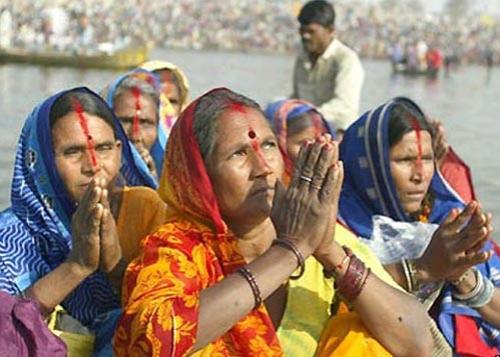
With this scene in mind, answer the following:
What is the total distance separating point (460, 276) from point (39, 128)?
132cm

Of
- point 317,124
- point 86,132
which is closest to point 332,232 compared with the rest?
point 86,132

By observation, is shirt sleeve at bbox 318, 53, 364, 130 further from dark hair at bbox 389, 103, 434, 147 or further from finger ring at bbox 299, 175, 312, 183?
finger ring at bbox 299, 175, 312, 183

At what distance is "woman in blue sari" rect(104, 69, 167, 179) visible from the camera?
477 centimetres

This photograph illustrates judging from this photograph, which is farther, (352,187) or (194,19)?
(194,19)

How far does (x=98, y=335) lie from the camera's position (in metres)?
2.83

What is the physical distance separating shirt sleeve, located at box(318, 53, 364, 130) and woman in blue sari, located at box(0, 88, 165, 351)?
325 cm

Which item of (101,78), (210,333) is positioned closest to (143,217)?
(210,333)

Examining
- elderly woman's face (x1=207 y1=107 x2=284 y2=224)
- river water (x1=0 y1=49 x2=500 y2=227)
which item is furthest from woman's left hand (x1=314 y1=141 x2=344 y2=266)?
river water (x1=0 y1=49 x2=500 y2=227)

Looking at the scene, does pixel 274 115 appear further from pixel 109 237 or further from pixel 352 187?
pixel 109 237

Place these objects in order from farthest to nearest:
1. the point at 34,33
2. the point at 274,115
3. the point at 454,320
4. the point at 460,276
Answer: the point at 34,33, the point at 274,115, the point at 454,320, the point at 460,276

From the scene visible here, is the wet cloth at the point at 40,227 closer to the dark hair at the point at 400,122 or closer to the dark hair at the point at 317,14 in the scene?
the dark hair at the point at 400,122

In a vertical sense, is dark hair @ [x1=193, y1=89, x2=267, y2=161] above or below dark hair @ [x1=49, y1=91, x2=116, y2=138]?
above

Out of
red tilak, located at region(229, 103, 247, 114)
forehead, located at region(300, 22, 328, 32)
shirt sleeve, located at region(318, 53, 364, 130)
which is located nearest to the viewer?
red tilak, located at region(229, 103, 247, 114)

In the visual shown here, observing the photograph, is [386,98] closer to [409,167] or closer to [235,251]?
[409,167]
